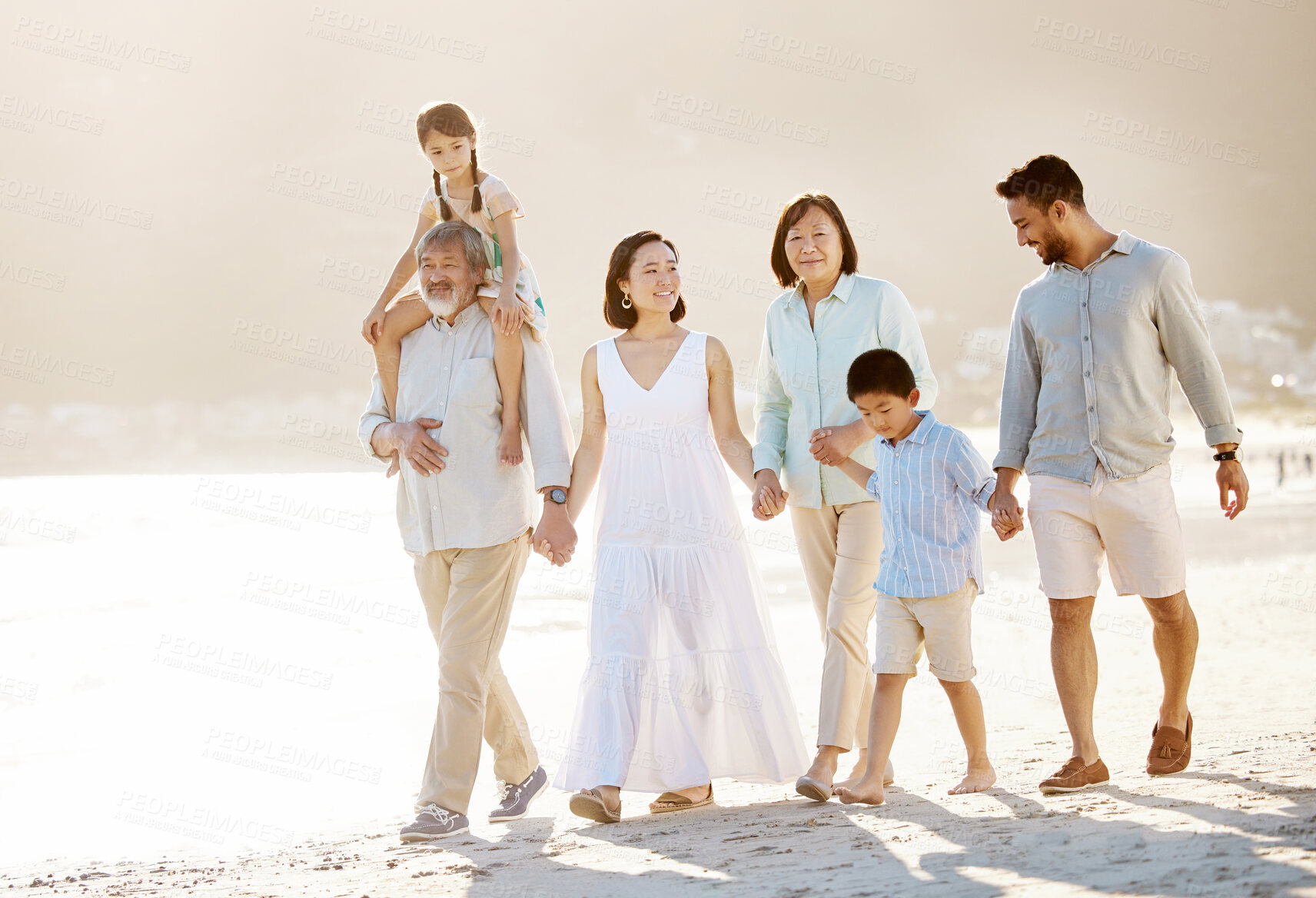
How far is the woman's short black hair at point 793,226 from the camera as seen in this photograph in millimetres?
4922

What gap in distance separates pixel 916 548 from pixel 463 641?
1.92 m

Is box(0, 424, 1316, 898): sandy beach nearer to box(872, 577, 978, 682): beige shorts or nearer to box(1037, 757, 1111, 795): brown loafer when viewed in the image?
box(1037, 757, 1111, 795): brown loafer

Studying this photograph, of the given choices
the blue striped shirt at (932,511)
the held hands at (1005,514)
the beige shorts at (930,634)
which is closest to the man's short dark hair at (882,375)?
the blue striped shirt at (932,511)

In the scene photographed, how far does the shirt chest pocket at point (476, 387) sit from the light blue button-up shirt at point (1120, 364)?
7.57 ft

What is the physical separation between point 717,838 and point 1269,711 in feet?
14.9

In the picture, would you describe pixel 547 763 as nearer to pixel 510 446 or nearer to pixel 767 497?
pixel 510 446

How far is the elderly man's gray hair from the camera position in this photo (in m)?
4.82

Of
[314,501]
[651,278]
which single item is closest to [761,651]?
[651,278]

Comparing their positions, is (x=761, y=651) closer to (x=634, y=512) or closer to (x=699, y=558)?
(x=699, y=558)

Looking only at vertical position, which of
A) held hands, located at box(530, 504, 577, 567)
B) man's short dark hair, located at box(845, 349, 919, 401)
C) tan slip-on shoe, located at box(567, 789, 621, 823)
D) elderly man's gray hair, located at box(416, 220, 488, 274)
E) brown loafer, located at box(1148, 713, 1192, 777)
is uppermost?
elderly man's gray hair, located at box(416, 220, 488, 274)

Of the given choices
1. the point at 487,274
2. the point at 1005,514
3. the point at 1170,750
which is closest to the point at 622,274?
the point at 487,274

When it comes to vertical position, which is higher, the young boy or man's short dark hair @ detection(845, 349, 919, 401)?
man's short dark hair @ detection(845, 349, 919, 401)

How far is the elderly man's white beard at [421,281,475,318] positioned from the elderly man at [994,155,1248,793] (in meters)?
2.34

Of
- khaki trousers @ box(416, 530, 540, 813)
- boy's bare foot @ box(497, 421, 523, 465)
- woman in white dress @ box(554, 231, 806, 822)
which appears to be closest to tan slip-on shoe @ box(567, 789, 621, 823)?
woman in white dress @ box(554, 231, 806, 822)
